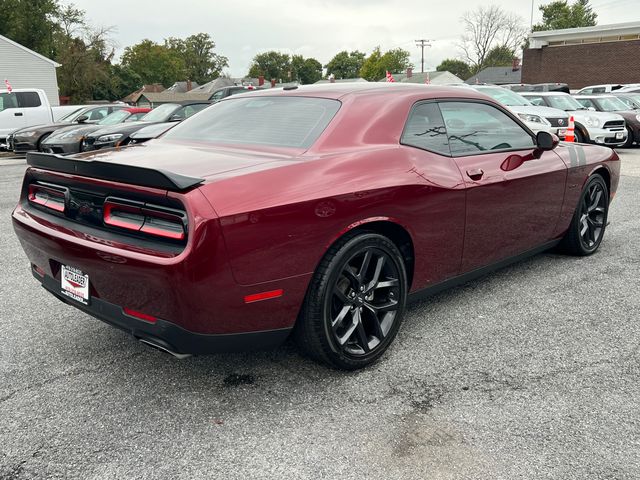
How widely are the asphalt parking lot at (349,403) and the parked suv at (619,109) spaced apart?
43.2 ft

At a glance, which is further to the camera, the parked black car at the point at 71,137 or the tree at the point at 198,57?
the tree at the point at 198,57

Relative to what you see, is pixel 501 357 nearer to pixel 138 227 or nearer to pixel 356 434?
→ pixel 356 434

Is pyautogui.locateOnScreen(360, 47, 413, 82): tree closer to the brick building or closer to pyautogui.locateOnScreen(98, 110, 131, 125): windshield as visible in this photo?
the brick building

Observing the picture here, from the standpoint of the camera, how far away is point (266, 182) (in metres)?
2.58

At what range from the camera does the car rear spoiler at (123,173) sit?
2.37 metres

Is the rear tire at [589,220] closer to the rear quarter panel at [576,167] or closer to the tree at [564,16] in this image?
the rear quarter panel at [576,167]

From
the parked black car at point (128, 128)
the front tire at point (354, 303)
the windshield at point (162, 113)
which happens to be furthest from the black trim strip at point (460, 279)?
the windshield at point (162, 113)

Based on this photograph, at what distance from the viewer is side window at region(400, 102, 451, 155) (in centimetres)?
337

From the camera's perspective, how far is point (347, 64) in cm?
13525

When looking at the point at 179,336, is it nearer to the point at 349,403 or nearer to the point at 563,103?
the point at 349,403

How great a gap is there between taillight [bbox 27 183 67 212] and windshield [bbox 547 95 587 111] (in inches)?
569

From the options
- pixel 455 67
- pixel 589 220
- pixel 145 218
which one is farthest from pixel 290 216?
pixel 455 67

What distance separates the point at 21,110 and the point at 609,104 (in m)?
17.3

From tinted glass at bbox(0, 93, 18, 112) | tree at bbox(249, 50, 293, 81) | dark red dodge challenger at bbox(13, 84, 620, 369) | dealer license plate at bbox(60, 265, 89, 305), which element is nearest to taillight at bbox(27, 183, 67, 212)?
dark red dodge challenger at bbox(13, 84, 620, 369)
